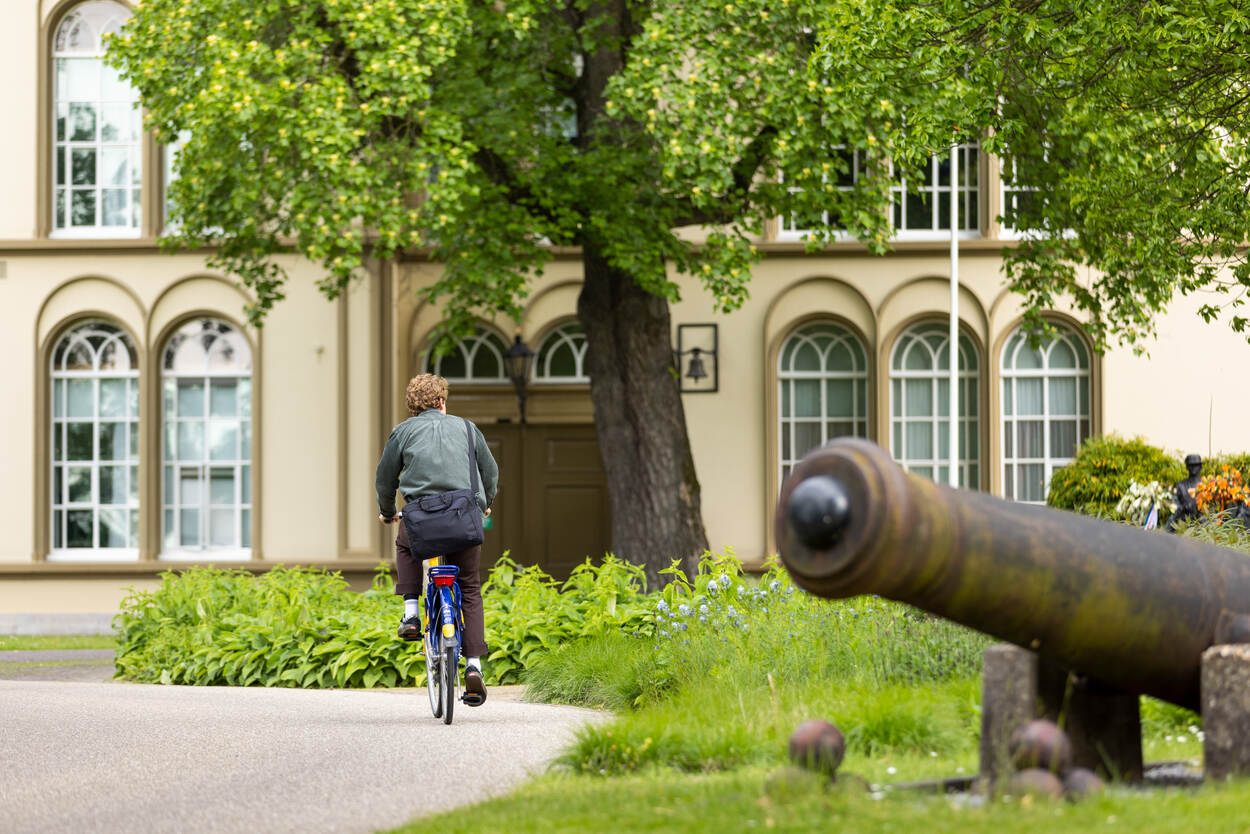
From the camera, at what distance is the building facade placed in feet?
64.0

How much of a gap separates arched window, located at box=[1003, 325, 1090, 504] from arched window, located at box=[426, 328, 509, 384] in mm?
6313

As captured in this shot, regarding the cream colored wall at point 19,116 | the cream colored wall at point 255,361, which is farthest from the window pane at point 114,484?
the cream colored wall at point 19,116

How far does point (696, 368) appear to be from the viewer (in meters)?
19.4

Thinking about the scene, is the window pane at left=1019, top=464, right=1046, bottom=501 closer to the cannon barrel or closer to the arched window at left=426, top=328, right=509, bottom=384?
the arched window at left=426, top=328, right=509, bottom=384

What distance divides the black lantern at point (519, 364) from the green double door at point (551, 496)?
1.52 feet

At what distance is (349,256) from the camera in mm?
14031

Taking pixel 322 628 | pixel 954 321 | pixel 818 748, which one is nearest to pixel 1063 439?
pixel 954 321

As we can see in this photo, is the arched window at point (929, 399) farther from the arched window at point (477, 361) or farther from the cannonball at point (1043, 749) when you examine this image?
the cannonball at point (1043, 749)

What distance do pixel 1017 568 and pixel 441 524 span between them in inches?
163

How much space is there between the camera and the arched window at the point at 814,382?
1977 cm

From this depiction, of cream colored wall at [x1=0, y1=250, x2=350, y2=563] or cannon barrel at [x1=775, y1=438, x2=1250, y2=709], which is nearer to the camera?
cannon barrel at [x1=775, y1=438, x2=1250, y2=709]

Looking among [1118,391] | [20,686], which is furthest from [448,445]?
[1118,391]

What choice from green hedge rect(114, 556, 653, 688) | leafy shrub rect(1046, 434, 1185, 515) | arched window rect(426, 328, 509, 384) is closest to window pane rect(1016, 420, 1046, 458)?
leafy shrub rect(1046, 434, 1185, 515)

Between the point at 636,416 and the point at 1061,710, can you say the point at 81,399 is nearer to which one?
the point at 636,416
